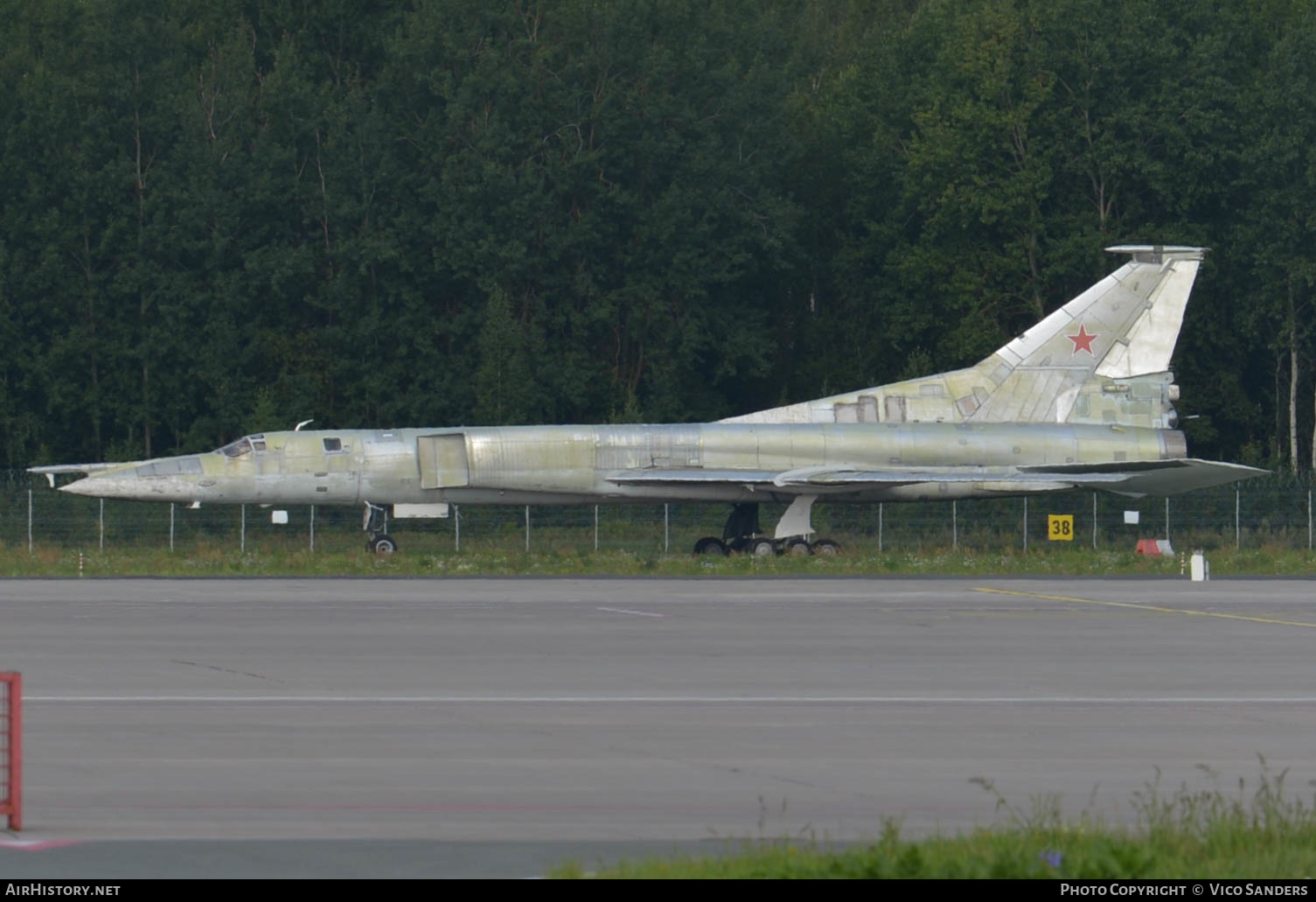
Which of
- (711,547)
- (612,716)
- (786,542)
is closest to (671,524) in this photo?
(711,547)

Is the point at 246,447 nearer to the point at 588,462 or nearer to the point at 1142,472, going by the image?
the point at 588,462

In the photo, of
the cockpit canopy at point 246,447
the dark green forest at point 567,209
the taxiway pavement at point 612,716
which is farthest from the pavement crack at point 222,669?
the dark green forest at point 567,209

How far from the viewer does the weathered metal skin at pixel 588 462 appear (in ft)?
113

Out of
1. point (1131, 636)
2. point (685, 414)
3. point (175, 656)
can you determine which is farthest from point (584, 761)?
point (685, 414)

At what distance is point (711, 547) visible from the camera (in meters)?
35.9

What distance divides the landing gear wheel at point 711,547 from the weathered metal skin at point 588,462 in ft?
3.20

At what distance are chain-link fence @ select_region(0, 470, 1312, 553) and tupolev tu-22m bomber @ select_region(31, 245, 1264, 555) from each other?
90.7 inches

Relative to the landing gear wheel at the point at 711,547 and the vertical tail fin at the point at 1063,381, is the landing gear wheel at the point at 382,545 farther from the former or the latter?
the vertical tail fin at the point at 1063,381

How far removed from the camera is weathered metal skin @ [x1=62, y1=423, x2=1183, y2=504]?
34.5 metres

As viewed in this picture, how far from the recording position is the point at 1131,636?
20.0m

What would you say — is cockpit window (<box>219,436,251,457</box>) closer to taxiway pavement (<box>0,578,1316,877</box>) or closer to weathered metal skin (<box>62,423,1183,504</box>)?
weathered metal skin (<box>62,423,1183,504</box>)
